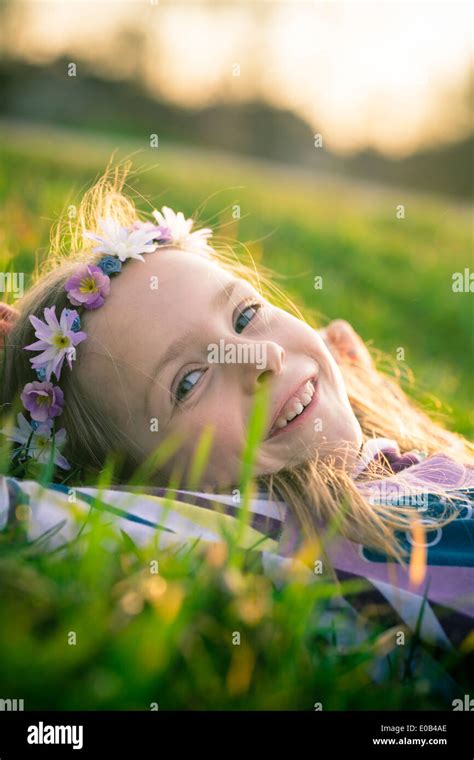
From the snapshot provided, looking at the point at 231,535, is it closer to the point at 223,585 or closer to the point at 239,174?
the point at 223,585

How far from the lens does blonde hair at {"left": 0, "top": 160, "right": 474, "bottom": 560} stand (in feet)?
5.64

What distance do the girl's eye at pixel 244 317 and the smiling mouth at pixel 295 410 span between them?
23cm

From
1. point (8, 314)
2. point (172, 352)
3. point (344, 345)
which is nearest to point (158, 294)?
point (172, 352)

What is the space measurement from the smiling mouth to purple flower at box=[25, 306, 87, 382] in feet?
1.77

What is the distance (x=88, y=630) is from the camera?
108cm

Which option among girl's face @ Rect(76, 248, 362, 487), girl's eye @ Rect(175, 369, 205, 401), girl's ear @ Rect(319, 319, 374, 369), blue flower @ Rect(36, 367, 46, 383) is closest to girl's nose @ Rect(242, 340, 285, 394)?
girl's face @ Rect(76, 248, 362, 487)

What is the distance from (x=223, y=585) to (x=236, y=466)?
727 millimetres

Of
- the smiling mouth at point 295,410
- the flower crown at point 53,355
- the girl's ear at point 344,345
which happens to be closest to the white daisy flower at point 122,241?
the flower crown at point 53,355

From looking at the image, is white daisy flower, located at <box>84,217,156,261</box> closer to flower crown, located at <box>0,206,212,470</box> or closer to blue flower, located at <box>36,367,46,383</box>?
flower crown, located at <box>0,206,212,470</box>

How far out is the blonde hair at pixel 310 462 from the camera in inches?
67.7

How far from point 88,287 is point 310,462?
2.47 feet

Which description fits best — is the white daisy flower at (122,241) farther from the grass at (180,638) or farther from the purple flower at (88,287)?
the grass at (180,638)

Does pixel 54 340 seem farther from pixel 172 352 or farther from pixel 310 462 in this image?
pixel 310 462

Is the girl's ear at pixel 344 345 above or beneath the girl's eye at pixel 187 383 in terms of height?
above
